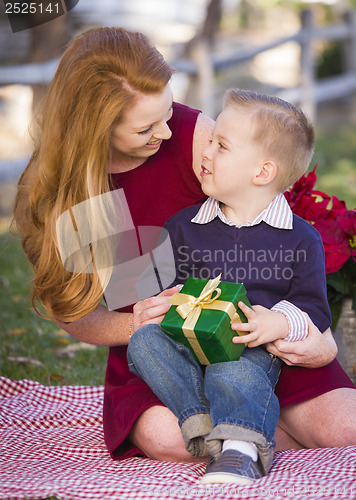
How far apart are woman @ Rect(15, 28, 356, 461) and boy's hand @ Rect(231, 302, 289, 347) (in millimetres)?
78

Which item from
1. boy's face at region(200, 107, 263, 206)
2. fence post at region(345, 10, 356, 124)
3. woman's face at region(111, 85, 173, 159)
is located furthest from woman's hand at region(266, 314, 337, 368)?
fence post at region(345, 10, 356, 124)

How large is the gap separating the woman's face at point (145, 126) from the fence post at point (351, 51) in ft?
28.4

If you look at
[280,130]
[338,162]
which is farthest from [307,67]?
[280,130]

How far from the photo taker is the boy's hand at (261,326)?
2082 millimetres

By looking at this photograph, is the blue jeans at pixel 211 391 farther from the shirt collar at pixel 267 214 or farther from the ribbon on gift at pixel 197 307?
the shirt collar at pixel 267 214

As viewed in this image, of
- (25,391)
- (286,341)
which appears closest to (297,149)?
(286,341)

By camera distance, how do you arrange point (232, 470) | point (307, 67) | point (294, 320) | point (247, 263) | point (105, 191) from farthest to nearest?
point (307, 67) < point (105, 191) < point (247, 263) < point (294, 320) < point (232, 470)

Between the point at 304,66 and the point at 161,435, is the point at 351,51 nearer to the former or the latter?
the point at 304,66

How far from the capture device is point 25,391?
10.5 feet

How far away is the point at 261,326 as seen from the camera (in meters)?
2.12

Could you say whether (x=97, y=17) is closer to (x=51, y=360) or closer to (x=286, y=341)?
(x=51, y=360)

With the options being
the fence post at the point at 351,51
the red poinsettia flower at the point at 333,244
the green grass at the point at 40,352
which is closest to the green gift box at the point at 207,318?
the red poinsettia flower at the point at 333,244

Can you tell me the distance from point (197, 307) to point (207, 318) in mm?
61

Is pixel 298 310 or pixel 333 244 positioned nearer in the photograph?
pixel 298 310
